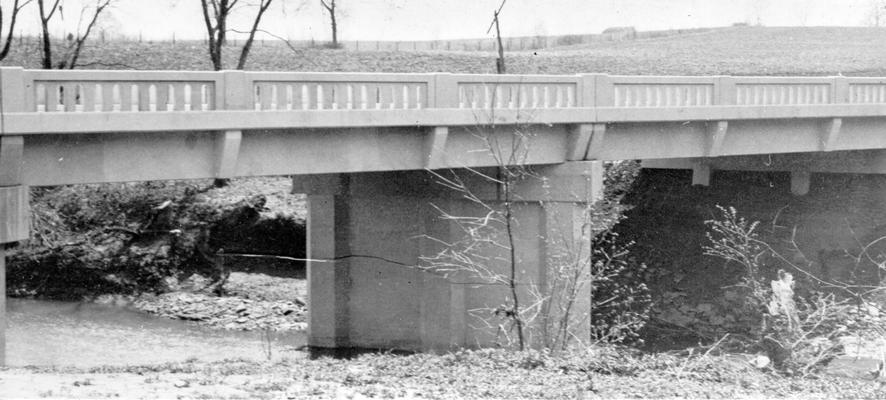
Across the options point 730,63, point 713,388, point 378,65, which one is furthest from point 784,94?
point 730,63

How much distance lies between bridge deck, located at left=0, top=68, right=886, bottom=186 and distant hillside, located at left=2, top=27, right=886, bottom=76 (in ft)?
85.4

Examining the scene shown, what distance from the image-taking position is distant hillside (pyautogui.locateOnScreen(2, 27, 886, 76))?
1844 inches

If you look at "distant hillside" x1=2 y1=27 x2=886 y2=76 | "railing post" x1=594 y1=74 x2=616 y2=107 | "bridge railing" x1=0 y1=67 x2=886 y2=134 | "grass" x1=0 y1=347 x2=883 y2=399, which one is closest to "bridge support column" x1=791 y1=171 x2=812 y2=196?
"bridge railing" x1=0 y1=67 x2=886 y2=134

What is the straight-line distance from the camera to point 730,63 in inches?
2144

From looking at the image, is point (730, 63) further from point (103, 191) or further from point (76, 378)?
point (76, 378)

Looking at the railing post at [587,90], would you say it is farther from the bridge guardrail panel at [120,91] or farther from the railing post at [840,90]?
the railing post at [840,90]

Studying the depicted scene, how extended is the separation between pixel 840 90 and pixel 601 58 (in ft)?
106

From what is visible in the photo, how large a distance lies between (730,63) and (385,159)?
4077 centimetres

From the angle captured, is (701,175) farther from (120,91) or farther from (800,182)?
(120,91)

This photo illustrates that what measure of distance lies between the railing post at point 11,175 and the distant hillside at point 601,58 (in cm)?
3108

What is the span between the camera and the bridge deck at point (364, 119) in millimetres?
13062

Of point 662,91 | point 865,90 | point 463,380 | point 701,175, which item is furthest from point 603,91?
point 701,175

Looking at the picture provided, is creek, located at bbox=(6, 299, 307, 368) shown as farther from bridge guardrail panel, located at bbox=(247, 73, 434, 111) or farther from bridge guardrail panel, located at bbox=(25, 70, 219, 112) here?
bridge guardrail panel, located at bbox=(25, 70, 219, 112)

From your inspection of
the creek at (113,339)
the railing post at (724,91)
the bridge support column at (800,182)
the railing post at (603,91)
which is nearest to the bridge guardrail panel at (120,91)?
the creek at (113,339)
